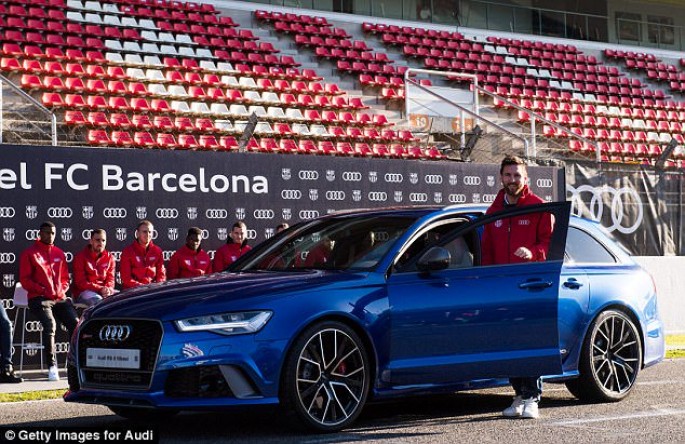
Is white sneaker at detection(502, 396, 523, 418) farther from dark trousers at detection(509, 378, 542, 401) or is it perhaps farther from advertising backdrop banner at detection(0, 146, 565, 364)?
advertising backdrop banner at detection(0, 146, 565, 364)

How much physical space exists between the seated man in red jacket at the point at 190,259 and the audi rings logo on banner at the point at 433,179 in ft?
13.2

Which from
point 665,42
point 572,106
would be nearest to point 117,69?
point 572,106

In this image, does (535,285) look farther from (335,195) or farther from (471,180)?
(471,180)

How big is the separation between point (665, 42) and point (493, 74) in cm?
1070

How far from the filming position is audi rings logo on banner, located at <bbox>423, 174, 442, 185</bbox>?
16797mm

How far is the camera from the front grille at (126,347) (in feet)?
23.7

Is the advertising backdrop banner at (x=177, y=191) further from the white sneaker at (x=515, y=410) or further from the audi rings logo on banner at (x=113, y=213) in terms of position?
the white sneaker at (x=515, y=410)

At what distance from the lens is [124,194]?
13953mm

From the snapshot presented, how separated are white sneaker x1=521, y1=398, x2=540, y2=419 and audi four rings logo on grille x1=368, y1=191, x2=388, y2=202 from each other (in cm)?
813

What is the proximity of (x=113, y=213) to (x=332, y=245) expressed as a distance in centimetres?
591

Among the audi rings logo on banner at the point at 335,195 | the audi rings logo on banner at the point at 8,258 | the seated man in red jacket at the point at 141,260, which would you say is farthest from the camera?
the audi rings logo on banner at the point at 335,195

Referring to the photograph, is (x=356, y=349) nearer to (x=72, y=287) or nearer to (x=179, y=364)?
(x=179, y=364)

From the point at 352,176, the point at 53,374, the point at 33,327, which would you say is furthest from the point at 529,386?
the point at 352,176

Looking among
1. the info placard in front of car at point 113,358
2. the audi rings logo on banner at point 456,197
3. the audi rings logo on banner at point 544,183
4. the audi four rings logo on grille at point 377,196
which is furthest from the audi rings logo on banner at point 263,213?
the info placard in front of car at point 113,358
